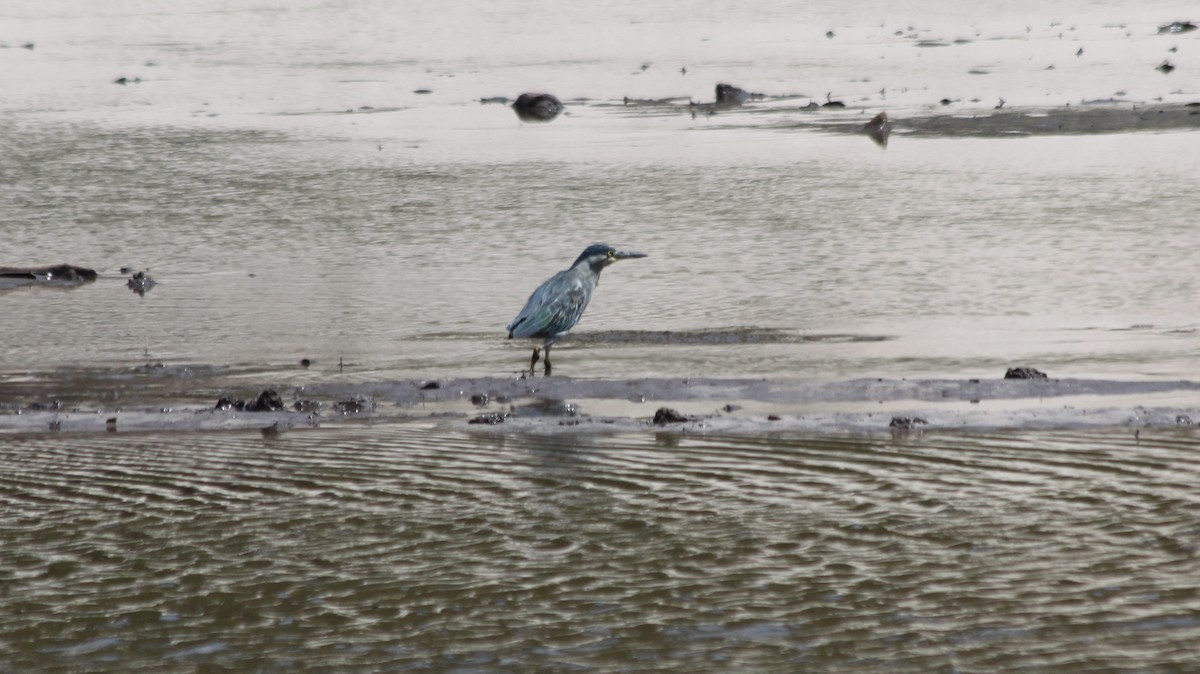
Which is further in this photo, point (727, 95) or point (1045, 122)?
point (727, 95)

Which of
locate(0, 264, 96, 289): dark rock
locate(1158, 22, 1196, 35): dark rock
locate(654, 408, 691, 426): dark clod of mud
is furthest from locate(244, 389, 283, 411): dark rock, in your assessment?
locate(1158, 22, 1196, 35): dark rock

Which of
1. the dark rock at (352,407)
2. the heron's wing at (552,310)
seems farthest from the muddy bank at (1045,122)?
the dark rock at (352,407)

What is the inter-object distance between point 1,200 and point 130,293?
272 inches

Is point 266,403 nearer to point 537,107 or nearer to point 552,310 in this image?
point 552,310

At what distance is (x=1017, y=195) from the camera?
17703 mm

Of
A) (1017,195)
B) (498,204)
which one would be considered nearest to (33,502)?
(498,204)

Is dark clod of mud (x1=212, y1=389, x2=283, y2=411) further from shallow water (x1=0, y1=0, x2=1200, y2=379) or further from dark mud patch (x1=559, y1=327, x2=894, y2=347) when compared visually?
dark mud patch (x1=559, y1=327, x2=894, y2=347)

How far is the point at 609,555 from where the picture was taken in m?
5.96

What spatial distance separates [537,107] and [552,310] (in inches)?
706

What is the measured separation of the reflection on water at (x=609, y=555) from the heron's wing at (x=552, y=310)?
2.47 metres

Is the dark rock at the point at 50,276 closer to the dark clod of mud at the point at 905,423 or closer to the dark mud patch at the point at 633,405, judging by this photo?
the dark mud patch at the point at 633,405

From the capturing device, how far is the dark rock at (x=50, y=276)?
14.6 meters

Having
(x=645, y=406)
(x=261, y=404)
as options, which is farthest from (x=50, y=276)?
(x=645, y=406)

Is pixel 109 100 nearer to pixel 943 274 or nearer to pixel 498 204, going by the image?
pixel 498 204
